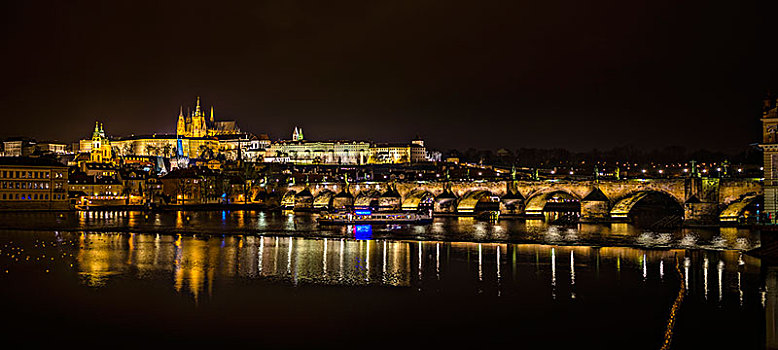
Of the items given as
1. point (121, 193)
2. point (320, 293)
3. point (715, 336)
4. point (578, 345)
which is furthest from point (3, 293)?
point (121, 193)

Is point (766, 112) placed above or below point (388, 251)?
above

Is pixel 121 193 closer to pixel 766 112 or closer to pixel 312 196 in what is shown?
pixel 312 196

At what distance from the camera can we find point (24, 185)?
2608 inches

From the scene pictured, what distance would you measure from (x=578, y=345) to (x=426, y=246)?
19.7 metres

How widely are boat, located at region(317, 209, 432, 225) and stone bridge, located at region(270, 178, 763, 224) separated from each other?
9.09 metres

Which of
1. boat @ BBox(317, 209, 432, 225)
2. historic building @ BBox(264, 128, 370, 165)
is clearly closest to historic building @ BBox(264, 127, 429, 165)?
historic building @ BBox(264, 128, 370, 165)

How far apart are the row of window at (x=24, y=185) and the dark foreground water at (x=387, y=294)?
115 ft

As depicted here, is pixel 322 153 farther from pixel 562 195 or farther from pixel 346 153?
pixel 562 195

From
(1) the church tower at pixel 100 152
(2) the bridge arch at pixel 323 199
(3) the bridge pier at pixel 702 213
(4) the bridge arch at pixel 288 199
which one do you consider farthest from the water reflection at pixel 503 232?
(1) the church tower at pixel 100 152

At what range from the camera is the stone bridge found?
141ft

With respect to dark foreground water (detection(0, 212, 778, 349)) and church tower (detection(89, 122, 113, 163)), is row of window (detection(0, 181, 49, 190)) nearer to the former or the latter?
dark foreground water (detection(0, 212, 778, 349))

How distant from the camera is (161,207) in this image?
78750mm

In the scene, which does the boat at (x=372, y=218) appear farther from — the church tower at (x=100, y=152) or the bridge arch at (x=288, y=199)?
the church tower at (x=100, y=152)

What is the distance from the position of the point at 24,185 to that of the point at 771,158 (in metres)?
62.3
